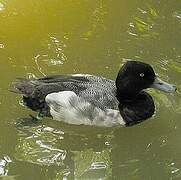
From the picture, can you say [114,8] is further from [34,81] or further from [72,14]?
[34,81]

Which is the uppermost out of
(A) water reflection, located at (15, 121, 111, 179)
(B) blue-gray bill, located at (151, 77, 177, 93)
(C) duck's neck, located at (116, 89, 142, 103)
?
(B) blue-gray bill, located at (151, 77, 177, 93)

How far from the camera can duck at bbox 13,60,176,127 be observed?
6.29m

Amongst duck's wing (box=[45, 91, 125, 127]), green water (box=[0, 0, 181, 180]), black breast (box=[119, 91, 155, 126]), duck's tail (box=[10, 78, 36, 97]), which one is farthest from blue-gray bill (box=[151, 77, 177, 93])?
duck's tail (box=[10, 78, 36, 97])

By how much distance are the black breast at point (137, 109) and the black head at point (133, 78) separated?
9cm

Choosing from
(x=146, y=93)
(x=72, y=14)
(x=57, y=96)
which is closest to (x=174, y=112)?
(x=146, y=93)

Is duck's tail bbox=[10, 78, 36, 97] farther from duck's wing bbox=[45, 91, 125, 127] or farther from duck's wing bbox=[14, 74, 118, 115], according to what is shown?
duck's wing bbox=[45, 91, 125, 127]

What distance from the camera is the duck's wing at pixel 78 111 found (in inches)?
247

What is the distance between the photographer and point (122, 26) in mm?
8172

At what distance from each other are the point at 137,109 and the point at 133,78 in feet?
1.13

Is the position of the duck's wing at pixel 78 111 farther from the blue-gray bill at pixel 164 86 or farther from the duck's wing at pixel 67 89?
the blue-gray bill at pixel 164 86

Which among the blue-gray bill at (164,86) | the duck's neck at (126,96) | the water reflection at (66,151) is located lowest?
the water reflection at (66,151)

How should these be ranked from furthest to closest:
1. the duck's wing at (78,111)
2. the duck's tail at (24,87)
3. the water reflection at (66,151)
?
the duck's tail at (24,87)
the duck's wing at (78,111)
the water reflection at (66,151)

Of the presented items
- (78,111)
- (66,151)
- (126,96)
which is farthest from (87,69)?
(66,151)

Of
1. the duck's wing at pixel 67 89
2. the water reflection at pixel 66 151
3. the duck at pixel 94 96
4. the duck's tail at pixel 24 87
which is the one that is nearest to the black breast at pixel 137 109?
the duck at pixel 94 96
